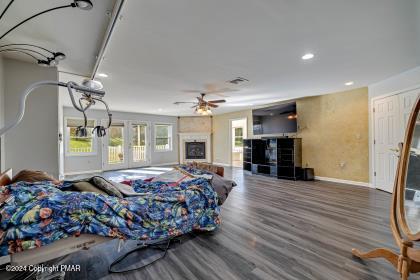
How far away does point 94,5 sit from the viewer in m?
1.62

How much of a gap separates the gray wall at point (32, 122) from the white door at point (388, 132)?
601cm

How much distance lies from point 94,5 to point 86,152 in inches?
254

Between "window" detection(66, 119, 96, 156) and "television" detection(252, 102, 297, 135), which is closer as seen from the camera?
"television" detection(252, 102, 297, 135)

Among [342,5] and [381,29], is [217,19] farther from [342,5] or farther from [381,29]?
[381,29]

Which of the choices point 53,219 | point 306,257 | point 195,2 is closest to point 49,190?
point 53,219

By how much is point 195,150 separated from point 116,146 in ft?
11.3

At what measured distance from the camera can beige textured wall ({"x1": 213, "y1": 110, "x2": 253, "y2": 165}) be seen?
8.12m

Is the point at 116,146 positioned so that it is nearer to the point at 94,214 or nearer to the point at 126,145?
the point at 126,145

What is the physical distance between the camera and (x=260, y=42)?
2287 mm

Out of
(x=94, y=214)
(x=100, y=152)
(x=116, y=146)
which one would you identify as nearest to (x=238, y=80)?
(x=94, y=214)

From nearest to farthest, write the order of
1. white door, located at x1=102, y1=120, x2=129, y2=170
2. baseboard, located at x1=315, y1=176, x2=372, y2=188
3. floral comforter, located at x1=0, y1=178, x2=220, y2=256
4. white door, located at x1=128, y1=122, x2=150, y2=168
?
1. floral comforter, located at x1=0, y1=178, x2=220, y2=256
2. baseboard, located at x1=315, y1=176, x2=372, y2=188
3. white door, located at x1=102, y1=120, x2=129, y2=170
4. white door, located at x1=128, y1=122, x2=150, y2=168

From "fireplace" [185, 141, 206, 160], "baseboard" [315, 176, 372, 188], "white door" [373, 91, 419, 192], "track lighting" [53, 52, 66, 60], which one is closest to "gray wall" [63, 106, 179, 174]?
"fireplace" [185, 141, 206, 160]

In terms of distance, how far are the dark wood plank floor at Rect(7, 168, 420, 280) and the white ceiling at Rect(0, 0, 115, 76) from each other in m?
2.44

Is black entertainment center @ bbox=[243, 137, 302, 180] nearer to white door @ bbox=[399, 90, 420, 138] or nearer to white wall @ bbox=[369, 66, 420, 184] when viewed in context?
white wall @ bbox=[369, 66, 420, 184]
